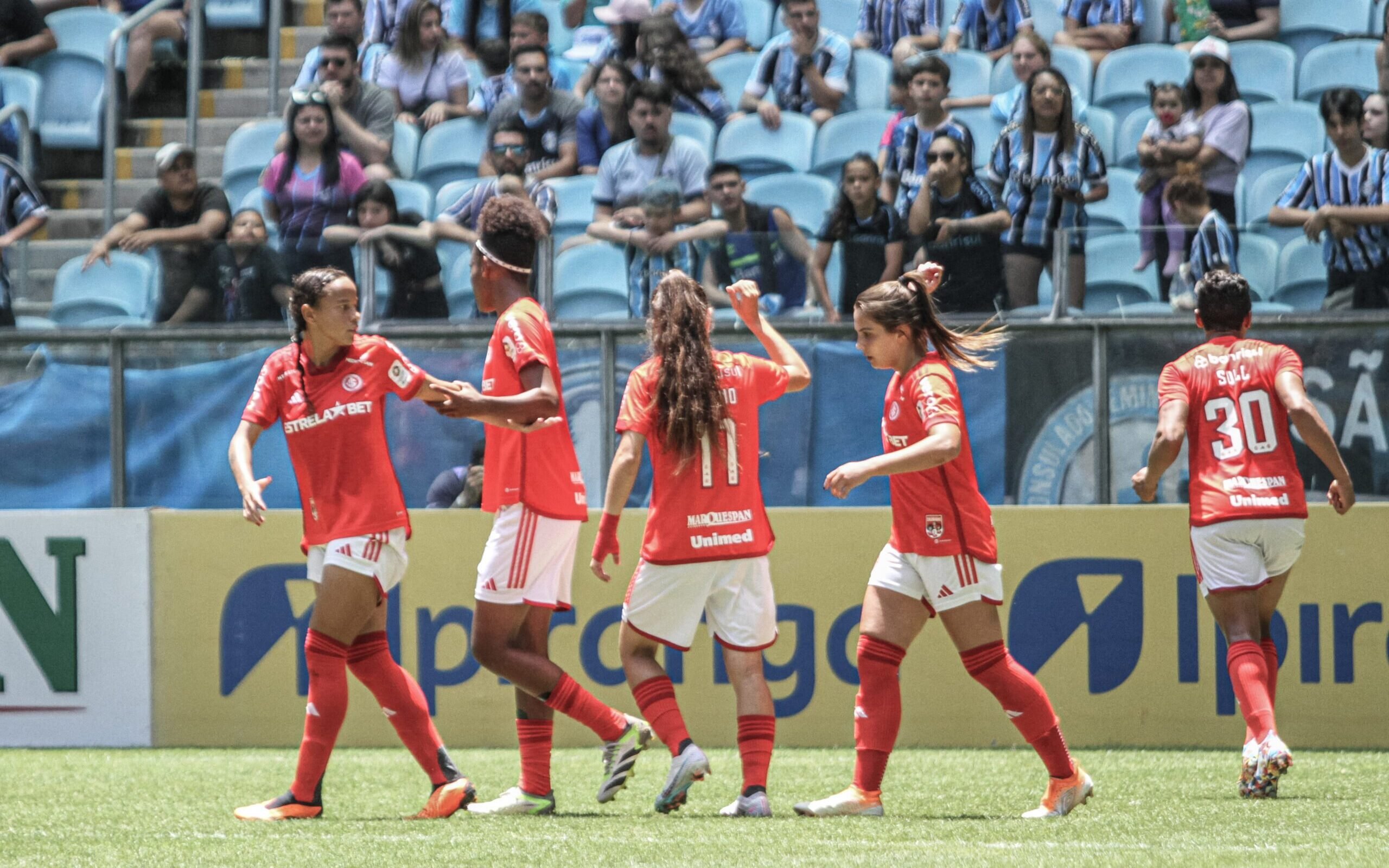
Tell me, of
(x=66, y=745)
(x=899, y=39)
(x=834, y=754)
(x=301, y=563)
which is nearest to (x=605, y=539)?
(x=834, y=754)

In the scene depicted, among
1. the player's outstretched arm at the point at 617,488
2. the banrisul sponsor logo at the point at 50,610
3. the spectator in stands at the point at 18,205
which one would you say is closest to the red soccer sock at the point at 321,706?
the player's outstretched arm at the point at 617,488

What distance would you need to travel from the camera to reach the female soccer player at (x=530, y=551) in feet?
18.1

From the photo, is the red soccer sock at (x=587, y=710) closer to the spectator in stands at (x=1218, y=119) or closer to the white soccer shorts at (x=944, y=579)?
the white soccer shorts at (x=944, y=579)

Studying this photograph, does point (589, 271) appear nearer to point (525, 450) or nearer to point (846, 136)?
point (525, 450)

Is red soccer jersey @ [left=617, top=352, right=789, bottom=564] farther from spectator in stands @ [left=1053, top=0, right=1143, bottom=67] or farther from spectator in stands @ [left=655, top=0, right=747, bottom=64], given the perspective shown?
spectator in stands @ [left=655, top=0, right=747, bottom=64]

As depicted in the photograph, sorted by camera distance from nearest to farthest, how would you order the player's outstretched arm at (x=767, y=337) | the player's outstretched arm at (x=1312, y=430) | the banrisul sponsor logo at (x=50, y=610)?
the player's outstretched arm at (x=767, y=337) < the player's outstretched arm at (x=1312, y=430) < the banrisul sponsor logo at (x=50, y=610)

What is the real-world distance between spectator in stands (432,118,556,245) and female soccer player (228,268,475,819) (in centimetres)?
228

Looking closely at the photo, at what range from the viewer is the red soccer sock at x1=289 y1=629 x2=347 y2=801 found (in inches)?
213

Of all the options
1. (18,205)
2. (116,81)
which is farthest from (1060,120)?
(116,81)

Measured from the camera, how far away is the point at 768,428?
8.05 metres

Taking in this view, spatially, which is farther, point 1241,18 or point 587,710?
point 1241,18

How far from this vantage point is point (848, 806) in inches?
210

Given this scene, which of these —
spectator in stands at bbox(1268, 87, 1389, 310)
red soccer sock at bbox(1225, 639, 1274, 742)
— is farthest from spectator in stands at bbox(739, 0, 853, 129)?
red soccer sock at bbox(1225, 639, 1274, 742)

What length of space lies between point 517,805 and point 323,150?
5.85 meters
